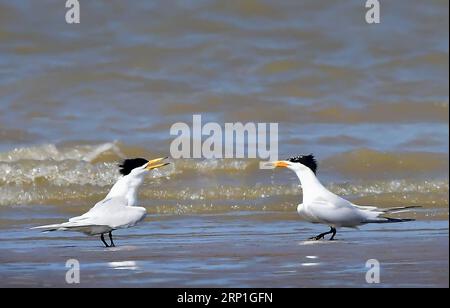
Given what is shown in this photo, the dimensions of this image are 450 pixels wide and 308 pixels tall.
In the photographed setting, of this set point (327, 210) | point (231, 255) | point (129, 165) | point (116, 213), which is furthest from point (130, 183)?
point (327, 210)

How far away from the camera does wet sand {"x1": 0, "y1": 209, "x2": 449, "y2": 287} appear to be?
5.18 meters

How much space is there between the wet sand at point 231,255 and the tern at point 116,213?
0.49 ft

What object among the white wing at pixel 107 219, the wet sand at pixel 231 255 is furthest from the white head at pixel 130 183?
the wet sand at pixel 231 255

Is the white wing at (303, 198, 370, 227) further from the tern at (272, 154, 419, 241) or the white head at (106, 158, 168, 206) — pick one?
the white head at (106, 158, 168, 206)

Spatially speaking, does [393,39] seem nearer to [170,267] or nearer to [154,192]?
[154,192]

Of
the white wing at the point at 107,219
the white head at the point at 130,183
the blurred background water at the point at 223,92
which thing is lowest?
the white wing at the point at 107,219

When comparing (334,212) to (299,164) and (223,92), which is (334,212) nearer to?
(299,164)

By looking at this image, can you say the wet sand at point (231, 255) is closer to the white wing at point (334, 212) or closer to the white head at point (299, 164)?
the white wing at point (334, 212)

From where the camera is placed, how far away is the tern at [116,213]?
603cm

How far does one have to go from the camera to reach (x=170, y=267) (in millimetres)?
5516

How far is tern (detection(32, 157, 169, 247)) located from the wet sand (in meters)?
0.15

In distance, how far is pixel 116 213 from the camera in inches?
241

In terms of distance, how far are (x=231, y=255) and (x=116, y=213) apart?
765 millimetres

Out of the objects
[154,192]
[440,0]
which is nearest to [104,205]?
[154,192]
